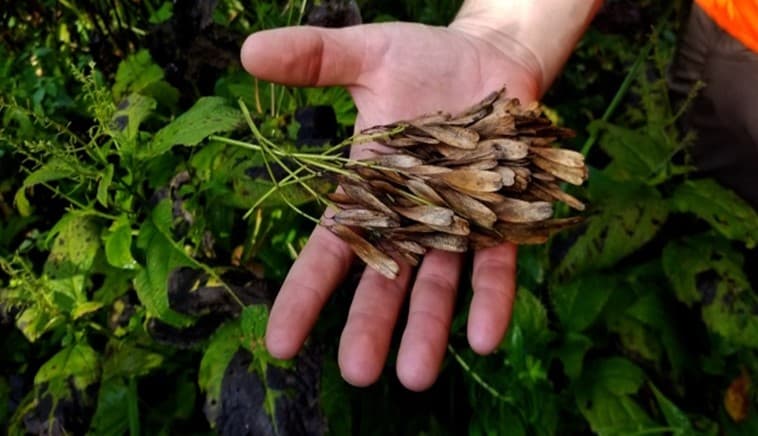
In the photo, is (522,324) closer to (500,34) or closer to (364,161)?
(364,161)

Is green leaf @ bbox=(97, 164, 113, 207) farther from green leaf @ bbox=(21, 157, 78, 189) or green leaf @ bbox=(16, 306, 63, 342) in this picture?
green leaf @ bbox=(16, 306, 63, 342)

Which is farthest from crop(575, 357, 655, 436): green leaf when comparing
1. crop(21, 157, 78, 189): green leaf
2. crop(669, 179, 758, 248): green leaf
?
crop(21, 157, 78, 189): green leaf

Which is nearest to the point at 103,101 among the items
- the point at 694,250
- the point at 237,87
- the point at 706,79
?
the point at 237,87

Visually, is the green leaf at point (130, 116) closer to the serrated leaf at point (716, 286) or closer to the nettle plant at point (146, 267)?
the nettle plant at point (146, 267)

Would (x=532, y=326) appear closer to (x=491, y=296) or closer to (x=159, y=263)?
(x=491, y=296)

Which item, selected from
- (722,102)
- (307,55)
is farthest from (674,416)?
(307,55)

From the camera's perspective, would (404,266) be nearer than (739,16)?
Yes
